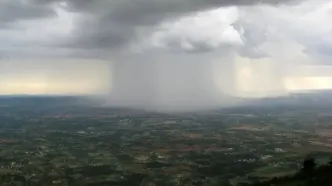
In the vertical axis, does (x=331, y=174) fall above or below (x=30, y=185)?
above

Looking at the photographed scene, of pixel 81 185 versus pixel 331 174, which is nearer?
pixel 331 174

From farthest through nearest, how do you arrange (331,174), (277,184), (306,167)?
(306,167) < (277,184) < (331,174)

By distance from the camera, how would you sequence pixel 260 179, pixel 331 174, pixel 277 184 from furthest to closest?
pixel 260 179 → pixel 277 184 → pixel 331 174

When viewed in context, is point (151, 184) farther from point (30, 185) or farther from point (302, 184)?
point (302, 184)

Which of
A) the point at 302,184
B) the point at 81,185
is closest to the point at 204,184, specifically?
the point at 81,185

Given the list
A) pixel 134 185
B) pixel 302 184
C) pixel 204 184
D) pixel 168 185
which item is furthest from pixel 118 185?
pixel 302 184

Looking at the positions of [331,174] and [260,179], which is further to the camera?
[260,179]

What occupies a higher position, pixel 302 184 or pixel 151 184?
pixel 302 184

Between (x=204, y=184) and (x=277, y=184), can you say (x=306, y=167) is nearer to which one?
(x=277, y=184)

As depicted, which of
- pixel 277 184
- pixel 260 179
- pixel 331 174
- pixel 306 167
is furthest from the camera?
pixel 260 179
